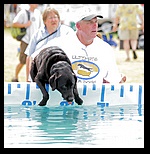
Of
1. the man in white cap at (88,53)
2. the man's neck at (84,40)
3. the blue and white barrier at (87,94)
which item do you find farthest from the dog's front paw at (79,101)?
the man's neck at (84,40)

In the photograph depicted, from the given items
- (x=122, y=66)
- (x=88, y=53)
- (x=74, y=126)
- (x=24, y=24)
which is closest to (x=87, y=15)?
(x=88, y=53)

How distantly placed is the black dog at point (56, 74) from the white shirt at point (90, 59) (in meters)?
0.31

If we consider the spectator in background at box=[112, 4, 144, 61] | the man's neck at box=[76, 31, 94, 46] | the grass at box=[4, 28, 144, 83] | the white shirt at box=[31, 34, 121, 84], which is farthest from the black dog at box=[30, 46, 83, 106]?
the spectator in background at box=[112, 4, 144, 61]

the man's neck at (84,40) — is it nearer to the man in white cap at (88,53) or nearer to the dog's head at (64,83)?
the man in white cap at (88,53)

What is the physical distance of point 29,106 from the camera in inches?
309

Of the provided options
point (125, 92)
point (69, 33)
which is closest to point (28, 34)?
point (69, 33)

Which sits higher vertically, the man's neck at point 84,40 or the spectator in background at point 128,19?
the spectator in background at point 128,19

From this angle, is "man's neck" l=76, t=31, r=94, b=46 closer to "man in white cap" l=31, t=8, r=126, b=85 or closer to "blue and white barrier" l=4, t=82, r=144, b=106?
"man in white cap" l=31, t=8, r=126, b=85

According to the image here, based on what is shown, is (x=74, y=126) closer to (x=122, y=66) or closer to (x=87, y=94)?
(x=87, y=94)

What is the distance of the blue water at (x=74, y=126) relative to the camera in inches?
232

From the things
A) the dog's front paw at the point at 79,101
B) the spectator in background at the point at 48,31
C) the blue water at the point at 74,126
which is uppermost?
the spectator in background at the point at 48,31

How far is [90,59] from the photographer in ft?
26.8

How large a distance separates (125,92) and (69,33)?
119 cm

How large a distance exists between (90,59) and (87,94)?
501mm
